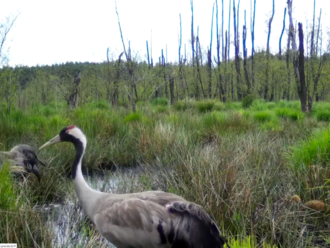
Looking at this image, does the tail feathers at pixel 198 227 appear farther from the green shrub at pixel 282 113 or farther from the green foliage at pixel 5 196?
the green shrub at pixel 282 113

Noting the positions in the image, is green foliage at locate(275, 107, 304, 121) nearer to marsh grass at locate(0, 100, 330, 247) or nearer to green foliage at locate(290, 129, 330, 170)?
marsh grass at locate(0, 100, 330, 247)

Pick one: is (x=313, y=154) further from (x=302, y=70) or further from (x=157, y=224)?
(x=302, y=70)

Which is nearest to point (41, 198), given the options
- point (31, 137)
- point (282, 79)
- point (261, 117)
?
point (31, 137)

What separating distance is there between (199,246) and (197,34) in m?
25.9

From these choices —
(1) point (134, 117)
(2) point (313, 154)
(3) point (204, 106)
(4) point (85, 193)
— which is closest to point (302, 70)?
(3) point (204, 106)

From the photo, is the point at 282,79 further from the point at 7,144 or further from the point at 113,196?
the point at 113,196

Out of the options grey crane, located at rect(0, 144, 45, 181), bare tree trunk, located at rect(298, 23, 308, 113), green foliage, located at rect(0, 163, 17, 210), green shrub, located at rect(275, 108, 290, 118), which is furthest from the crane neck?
bare tree trunk, located at rect(298, 23, 308, 113)

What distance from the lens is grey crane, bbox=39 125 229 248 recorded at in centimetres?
242

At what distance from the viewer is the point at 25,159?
4434 millimetres

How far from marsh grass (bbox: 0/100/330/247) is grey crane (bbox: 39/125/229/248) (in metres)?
0.24

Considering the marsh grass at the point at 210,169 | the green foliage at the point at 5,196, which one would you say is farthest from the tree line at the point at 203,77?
the green foliage at the point at 5,196

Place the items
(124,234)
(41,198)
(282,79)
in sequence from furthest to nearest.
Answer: (282,79), (41,198), (124,234)

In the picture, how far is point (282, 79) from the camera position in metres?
22.8

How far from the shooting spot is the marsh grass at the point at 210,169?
3.19 metres
